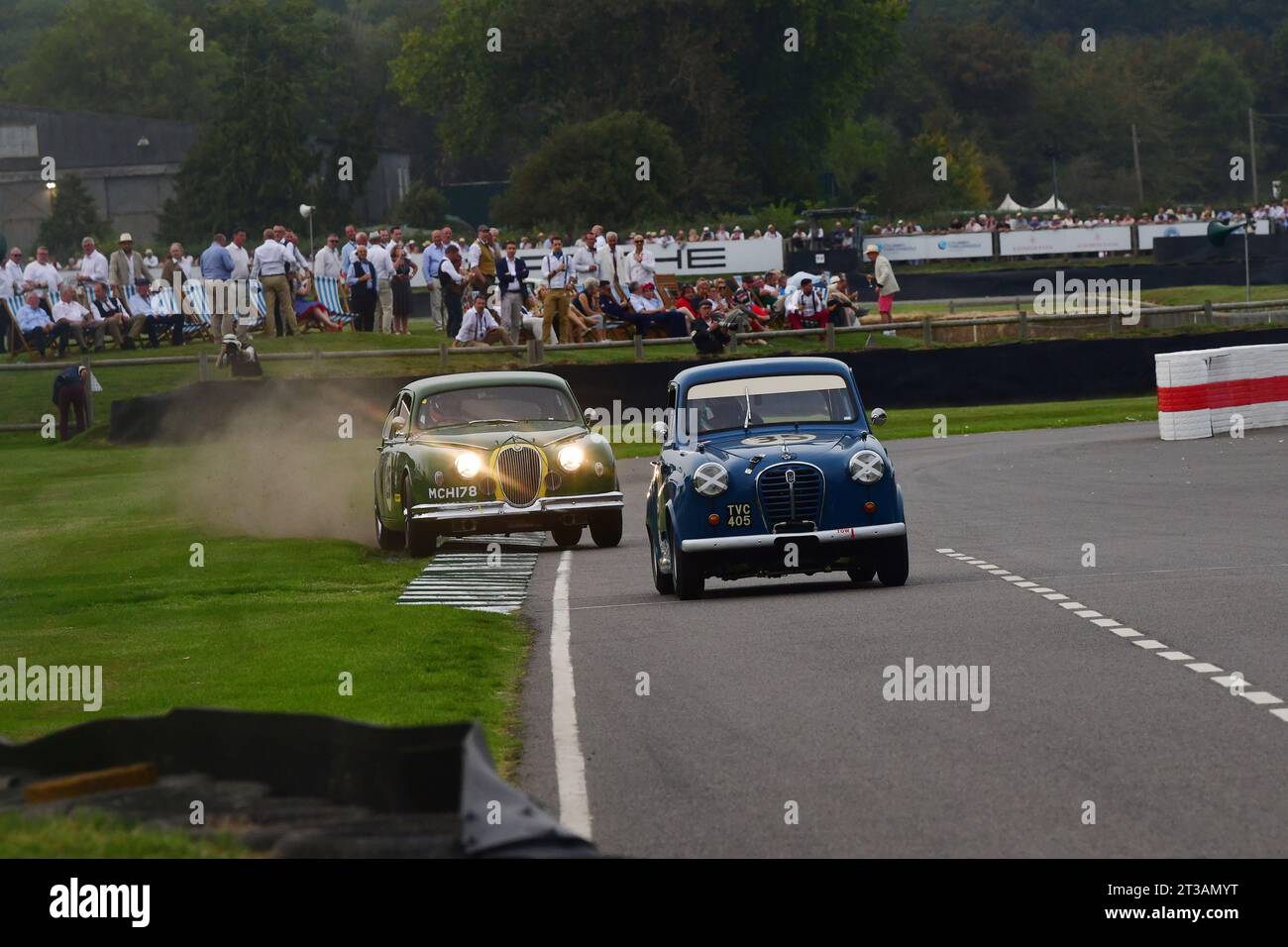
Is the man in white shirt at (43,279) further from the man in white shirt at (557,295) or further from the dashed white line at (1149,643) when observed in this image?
the dashed white line at (1149,643)

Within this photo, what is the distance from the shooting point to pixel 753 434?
56.7ft

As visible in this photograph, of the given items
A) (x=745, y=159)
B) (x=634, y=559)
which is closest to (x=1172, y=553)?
(x=634, y=559)

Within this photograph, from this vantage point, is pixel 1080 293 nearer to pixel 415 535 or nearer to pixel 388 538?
pixel 388 538

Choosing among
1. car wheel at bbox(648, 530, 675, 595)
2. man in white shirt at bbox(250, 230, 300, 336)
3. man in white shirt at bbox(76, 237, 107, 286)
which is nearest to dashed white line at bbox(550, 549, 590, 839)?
car wheel at bbox(648, 530, 675, 595)

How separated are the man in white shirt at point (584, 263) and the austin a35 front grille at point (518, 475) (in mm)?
21709

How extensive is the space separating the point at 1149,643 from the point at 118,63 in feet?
470

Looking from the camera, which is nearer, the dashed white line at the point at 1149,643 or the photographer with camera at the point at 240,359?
the dashed white line at the point at 1149,643

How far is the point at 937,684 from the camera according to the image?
1124 cm

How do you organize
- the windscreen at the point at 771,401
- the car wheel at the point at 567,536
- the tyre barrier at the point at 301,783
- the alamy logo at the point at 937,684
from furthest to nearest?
the car wheel at the point at 567,536, the windscreen at the point at 771,401, the alamy logo at the point at 937,684, the tyre barrier at the point at 301,783

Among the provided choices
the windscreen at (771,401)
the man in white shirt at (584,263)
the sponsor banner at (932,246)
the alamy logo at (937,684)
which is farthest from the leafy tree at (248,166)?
the alamy logo at (937,684)

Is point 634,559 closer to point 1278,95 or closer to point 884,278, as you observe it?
point 884,278

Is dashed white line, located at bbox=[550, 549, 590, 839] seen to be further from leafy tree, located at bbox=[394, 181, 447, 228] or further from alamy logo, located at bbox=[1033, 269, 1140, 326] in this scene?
leafy tree, located at bbox=[394, 181, 447, 228]

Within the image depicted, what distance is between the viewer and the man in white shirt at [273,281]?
3953 cm
